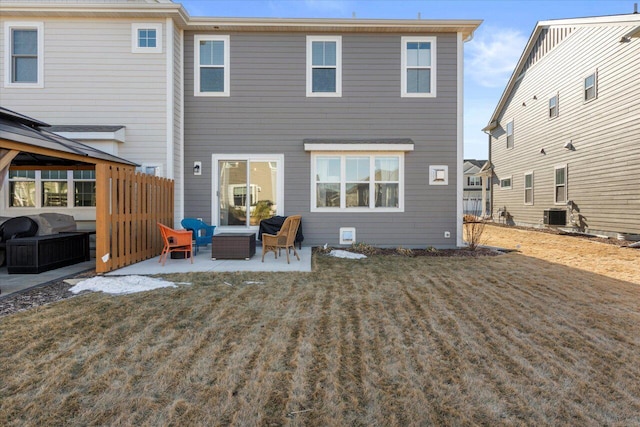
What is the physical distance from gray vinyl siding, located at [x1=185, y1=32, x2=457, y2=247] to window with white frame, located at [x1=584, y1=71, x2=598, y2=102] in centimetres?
658

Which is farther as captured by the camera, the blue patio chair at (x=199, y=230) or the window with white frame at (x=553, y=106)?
the window with white frame at (x=553, y=106)

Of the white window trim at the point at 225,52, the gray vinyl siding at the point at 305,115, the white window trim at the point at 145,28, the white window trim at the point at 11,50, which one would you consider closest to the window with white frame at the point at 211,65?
the white window trim at the point at 225,52

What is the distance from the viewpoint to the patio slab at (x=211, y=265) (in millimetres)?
5977

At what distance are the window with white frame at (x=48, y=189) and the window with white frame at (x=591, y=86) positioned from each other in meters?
15.6

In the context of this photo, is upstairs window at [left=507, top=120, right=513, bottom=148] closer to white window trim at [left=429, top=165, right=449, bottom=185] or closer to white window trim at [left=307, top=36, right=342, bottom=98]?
white window trim at [left=429, top=165, right=449, bottom=185]

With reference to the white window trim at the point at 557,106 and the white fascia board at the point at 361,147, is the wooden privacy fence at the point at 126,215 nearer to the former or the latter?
the white fascia board at the point at 361,147

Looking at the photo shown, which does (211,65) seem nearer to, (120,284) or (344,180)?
(344,180)

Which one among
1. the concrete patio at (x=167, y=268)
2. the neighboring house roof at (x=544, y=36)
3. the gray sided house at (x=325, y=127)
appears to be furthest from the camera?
the neighboring house roof at (x=544, y=36)

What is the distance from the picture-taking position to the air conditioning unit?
1294 cm

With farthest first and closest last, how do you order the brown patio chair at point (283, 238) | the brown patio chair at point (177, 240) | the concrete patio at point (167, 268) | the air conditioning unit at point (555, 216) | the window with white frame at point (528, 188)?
the window with white frame at point (528, 188) → the air conditioning unit at point (555, 216) → the brown patio chair at point (283, 238) → the brown patio chair at point (177, 240) → the concrete patio at point (167, 268)

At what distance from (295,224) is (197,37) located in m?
5.58

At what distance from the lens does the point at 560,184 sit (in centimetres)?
1323

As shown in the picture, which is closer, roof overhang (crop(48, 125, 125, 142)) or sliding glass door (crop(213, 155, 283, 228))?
roof overhang (crop(48, 125, 125, 142))

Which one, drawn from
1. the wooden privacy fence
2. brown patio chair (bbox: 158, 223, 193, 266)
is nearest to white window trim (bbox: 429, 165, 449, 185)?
brown patio chair (bbox: 158, 223, 193, 266)
